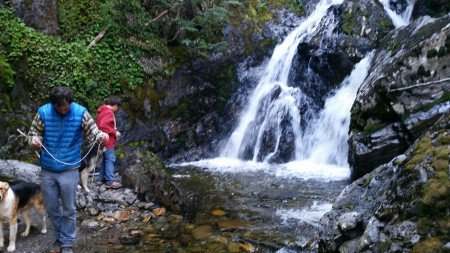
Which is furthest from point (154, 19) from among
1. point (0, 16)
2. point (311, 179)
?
point (311, 179)

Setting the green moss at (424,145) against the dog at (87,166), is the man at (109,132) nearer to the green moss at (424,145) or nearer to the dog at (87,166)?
the dog at (87,166)

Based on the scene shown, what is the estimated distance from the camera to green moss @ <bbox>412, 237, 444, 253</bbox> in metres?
3.50

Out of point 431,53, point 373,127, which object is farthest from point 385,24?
point 373,127

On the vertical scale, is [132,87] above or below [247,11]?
below

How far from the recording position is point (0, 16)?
34.8 feet

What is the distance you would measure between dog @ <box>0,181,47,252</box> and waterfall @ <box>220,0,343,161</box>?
24.8 ft

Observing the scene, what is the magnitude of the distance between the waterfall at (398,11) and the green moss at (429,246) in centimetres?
1120

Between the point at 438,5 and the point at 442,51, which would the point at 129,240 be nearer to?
the point at 442,51

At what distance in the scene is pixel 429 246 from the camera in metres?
3.58

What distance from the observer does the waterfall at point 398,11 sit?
13.5 metres

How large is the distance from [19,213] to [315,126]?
8901 mm

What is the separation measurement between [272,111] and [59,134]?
9142 millimetres

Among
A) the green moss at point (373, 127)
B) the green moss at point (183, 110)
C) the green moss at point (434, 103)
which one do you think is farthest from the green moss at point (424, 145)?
the green moss at point (183, 110)

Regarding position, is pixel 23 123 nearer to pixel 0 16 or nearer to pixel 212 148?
pixel 0 16
